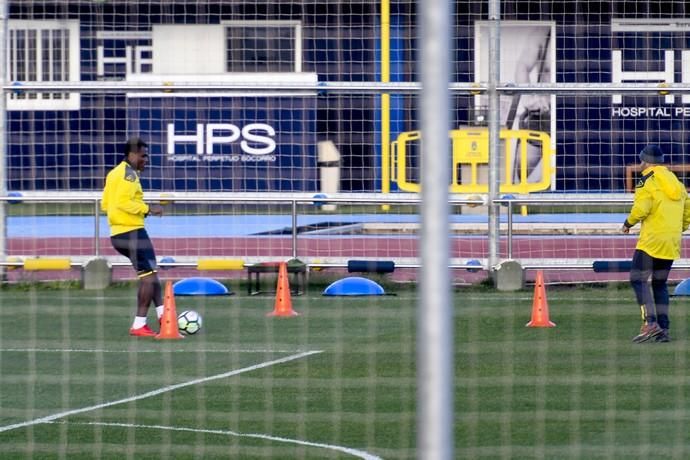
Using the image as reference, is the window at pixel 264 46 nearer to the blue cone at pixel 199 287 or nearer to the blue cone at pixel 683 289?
the blue cone at pixel 199 287

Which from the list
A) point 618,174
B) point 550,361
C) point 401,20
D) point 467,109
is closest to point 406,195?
point 467,109

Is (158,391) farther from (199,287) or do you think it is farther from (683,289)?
(683,289)

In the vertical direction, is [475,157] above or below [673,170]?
above

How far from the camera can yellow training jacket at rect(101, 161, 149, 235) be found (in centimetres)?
1186

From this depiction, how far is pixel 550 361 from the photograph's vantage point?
10.2m

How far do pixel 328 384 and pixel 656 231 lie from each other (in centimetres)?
331

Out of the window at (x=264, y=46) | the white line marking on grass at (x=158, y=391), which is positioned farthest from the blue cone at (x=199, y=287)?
the window at (x=264, y=46)

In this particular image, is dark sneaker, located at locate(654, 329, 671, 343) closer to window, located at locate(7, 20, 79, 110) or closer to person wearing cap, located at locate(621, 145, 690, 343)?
person wearing cap, located at locate(621, 145, 690, 343)

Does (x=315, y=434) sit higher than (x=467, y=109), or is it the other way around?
(x=467, y=109)

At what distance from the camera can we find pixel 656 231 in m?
11.1

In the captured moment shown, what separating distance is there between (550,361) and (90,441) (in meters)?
3.97

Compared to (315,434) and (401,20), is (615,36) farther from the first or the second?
(315,434)

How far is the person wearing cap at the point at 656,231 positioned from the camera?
36.2 feet

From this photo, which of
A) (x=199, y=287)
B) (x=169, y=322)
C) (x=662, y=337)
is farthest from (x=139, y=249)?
(x=662, y=337)
